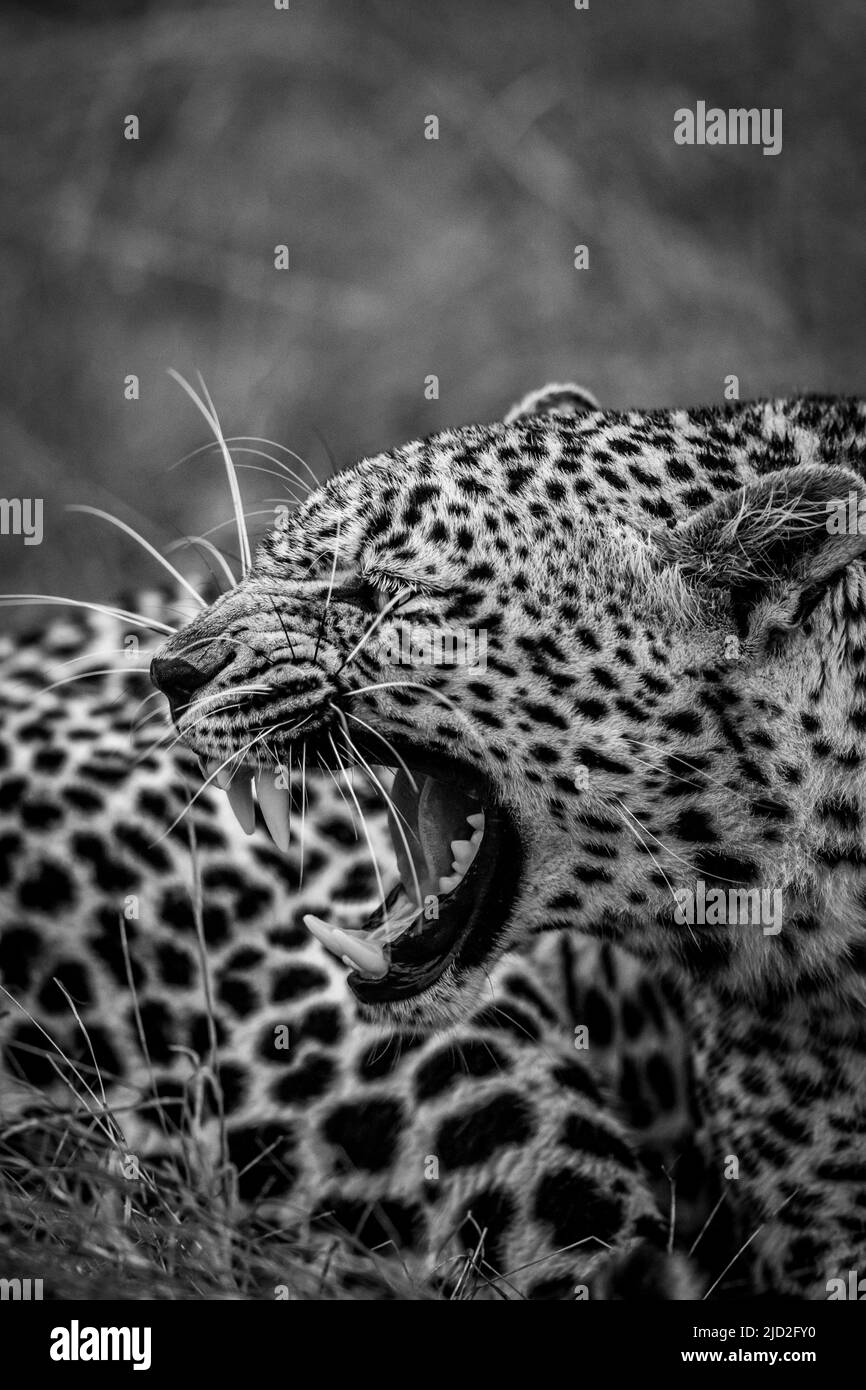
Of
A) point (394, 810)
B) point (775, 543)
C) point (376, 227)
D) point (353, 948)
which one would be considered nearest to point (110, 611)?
point (394, 810)

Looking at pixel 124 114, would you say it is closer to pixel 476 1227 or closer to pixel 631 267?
pixel 631 267

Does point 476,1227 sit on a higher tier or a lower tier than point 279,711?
lower

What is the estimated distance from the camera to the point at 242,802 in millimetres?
4219

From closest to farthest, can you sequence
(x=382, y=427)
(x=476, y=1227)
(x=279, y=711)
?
1. (x=279, y=711)
2. (x=476, y=1227)
3. (x=382, y=427)

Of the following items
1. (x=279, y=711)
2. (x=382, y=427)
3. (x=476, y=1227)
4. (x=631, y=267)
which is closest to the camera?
(x=279, y=711)

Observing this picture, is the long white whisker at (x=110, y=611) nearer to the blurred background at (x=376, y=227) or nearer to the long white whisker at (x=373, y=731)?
the long white whisker at (x=373, y=731)

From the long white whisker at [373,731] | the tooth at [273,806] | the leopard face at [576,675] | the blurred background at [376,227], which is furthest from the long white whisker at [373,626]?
the blurred background at [376,227]

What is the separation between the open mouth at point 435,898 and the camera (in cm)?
396

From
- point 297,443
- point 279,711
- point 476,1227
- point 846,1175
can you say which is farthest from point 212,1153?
point 297,443

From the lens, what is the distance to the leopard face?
12.0 feet

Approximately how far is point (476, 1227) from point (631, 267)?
4461mm

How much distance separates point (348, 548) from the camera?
13.0ft

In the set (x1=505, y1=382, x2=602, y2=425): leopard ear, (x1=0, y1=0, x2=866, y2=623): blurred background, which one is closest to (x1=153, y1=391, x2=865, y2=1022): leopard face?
(x1=505, y1=382, x2=602, y2=425): leopard ear
